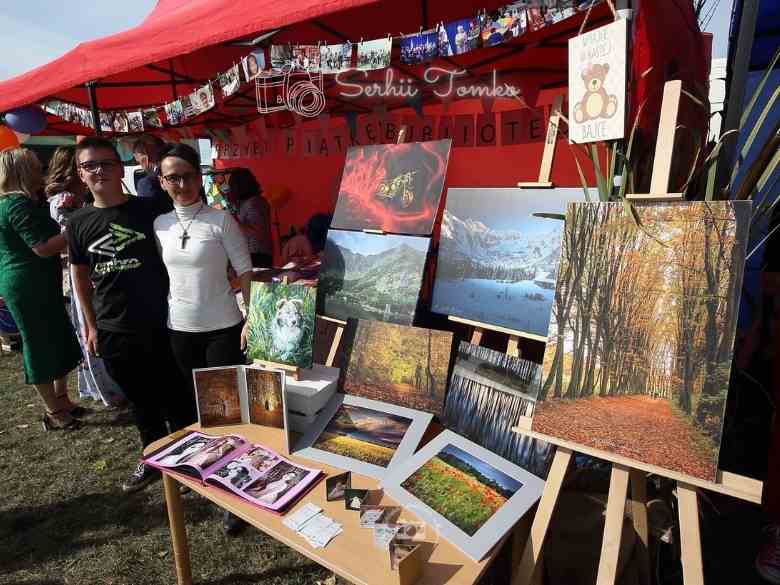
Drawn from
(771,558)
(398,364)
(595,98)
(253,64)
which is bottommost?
(771,558)

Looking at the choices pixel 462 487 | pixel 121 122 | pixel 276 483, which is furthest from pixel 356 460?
pixel 121 122

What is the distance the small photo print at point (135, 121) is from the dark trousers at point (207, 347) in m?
2.60

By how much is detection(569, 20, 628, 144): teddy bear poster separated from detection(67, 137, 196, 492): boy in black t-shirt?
5.45 feet

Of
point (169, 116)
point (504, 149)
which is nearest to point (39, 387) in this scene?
point (169, 116)

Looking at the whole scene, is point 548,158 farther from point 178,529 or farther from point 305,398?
point 178,529

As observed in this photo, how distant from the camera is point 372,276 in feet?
6.12

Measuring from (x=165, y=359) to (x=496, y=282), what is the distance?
60.6 inches

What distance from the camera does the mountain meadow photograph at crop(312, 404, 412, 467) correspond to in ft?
4.63

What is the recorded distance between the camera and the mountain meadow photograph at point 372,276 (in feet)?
5.83

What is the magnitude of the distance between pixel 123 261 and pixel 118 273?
2.2 inches

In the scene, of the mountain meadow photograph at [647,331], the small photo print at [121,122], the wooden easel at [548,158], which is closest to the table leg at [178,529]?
the mountain meadow photograph at [647,331]

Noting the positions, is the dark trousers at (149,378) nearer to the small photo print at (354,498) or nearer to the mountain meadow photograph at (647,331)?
the small photo print at (354,498)

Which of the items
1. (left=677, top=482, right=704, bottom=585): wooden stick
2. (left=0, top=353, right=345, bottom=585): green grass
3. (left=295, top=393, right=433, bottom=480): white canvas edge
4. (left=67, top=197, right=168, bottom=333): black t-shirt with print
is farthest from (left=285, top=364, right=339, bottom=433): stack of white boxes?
(left=677, top=482, right=704, bottom=585): wooden stick

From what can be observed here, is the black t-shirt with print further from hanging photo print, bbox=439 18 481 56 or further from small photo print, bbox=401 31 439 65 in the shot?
hanging photo print, bbox=439 18 481 56
